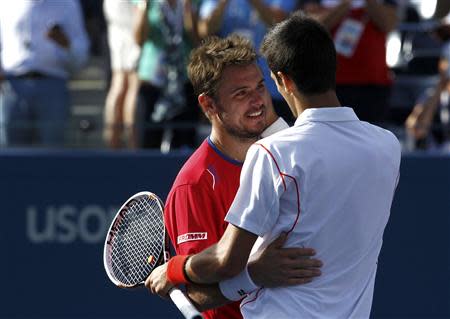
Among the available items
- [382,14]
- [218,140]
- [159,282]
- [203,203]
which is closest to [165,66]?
[382,14]

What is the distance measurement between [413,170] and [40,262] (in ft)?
9.03

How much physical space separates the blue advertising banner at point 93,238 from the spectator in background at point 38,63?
14.5 inches

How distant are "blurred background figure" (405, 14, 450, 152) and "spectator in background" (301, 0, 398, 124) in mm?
332

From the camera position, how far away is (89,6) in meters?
10.7

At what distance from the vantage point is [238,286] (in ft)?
12.2

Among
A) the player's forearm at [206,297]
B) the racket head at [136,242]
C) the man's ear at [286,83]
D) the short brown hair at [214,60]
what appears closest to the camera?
the man's ear at [286,83]

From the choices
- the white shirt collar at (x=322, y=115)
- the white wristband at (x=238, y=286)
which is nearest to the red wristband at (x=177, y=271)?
the white wristband at (x=238, y=286)

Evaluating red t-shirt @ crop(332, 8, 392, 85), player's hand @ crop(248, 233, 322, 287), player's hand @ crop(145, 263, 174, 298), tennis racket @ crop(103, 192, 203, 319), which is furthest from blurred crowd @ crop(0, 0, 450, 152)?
player's hand @ crop(248, 233, 322, 287)

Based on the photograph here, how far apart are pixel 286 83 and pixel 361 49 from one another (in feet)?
16.1

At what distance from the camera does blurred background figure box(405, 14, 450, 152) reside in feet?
28.0

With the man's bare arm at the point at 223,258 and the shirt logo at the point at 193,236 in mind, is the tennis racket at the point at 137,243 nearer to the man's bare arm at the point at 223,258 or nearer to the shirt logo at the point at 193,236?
the shirt logo at the point at 193,236

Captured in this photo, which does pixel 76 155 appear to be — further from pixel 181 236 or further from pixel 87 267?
pixel 181 236

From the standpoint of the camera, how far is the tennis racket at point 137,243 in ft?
13.7

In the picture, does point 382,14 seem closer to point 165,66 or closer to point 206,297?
point 165,66
